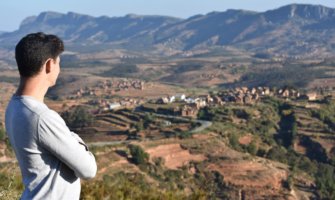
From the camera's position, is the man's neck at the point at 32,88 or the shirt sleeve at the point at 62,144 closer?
the shirt sleeve at the point at 62,144

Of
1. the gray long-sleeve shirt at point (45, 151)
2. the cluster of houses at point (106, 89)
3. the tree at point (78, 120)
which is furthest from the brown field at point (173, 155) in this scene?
the cluster of houses at point (106, 89)

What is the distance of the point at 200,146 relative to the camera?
145ft

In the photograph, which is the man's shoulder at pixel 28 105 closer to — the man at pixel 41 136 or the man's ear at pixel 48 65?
the man at pixel 41 136

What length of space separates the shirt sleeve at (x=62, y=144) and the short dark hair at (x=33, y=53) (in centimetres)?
31

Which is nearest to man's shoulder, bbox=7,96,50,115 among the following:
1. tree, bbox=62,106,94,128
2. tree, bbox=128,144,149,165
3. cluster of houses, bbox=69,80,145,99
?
tree, bbox=128,144,149,165

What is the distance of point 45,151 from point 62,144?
5.2 inches

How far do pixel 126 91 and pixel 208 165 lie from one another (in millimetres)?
75636

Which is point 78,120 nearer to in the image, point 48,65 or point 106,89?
point 48,65

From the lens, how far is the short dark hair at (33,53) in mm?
2957

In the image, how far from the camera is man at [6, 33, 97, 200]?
284 cm

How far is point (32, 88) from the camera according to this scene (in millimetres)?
2994

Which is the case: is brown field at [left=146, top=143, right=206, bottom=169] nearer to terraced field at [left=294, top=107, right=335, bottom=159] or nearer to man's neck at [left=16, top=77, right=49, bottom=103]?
terraced field at [left=294, top=107, right=335, bottom=159]

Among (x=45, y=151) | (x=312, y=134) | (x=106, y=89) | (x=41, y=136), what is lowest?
(x=106, y=89)

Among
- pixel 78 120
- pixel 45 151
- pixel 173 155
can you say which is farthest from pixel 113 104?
pixel 45 151
